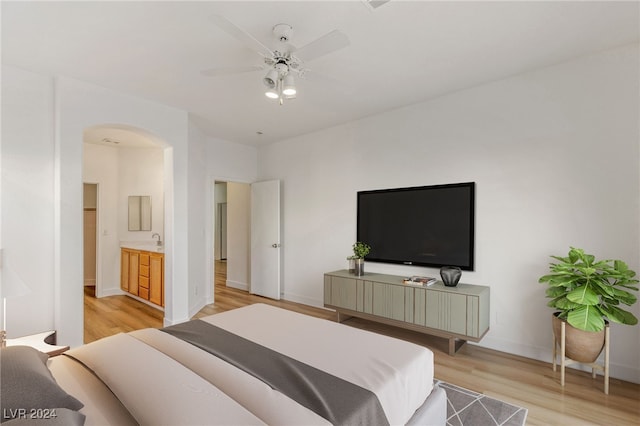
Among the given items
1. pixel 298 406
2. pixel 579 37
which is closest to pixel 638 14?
pixel 579 37

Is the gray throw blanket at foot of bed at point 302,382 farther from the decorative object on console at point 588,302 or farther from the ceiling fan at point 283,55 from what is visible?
the decorative object on console at point 588,302

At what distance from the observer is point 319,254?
476 centimetres

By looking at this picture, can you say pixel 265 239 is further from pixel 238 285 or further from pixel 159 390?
pixel 159 390

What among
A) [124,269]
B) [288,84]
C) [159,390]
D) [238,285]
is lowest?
[238,285]

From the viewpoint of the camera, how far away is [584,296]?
2359mm

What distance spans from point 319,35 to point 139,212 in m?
4.93

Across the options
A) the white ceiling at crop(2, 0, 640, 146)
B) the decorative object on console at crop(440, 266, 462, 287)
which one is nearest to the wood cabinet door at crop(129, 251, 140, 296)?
the white ceiling at crop(2, 0, 640, 146)

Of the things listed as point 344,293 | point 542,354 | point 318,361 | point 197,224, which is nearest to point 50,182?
point 197,224

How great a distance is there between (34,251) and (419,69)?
13.2ft

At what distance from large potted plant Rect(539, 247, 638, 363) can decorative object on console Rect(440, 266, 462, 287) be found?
794 millimetres

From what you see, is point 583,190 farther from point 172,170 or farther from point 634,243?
point 172,170

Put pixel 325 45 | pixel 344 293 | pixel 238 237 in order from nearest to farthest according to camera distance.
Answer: pixel 325 45 → pixel 344 293 → pixel 238 237

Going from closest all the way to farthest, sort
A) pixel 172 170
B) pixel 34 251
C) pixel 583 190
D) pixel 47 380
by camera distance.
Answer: pixel 47 380 → pixel 583 190 → pixel 34 251 → pixel 172 170

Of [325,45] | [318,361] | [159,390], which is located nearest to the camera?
[159,390]
